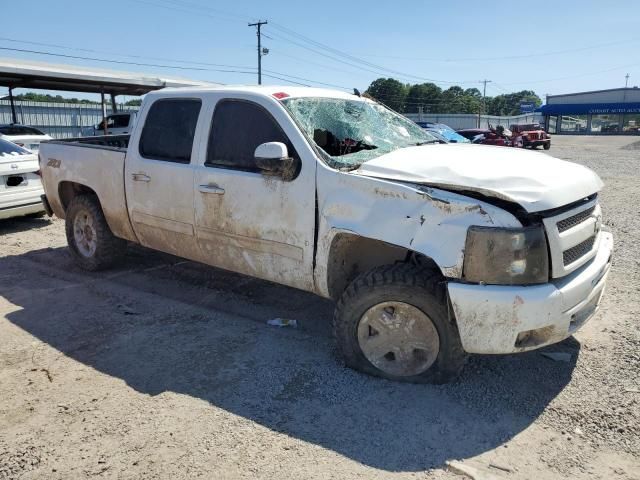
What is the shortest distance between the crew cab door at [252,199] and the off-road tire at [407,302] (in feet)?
1.54

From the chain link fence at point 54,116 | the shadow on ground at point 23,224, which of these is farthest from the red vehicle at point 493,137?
the shadow on ground at point 23,224

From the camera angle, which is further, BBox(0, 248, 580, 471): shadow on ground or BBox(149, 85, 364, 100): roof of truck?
BBox(149, 85, 364, 100): roof of truck

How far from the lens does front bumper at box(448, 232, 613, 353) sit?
303cm

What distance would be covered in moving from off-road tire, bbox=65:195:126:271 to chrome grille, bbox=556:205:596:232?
4.53m

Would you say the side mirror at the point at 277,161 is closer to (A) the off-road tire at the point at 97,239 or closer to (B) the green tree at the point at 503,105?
(A) the off-road tire at the point at 97,239

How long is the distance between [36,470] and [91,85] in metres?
20.3

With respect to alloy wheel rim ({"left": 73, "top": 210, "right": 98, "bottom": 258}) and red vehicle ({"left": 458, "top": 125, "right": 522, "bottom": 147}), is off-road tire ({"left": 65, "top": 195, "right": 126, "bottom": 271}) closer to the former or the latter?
alloy wheel rim ({"left": 73, "top": 210, "right": 98, "bottom": 258})

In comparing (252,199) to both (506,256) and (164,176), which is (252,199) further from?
(506,256)

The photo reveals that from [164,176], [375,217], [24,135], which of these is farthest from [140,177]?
[24,135]

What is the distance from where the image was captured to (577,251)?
3.42 meters

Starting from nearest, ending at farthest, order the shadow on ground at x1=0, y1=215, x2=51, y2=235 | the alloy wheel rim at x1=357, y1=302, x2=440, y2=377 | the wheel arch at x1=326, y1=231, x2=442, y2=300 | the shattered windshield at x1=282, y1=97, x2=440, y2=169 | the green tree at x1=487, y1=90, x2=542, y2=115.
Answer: the alloy wheel rim at x1=357, y1=302, x2=440, y2=377 → the wheel arch at x1=326, y1=231, x2=442, y2=300 → the shattered windshield at x1=282, y1=97, x2=440, y2=169 → the shadow on ground at x1=0, y1=215, x2=51, y2=235 → the green tree at x1=487, y1=90, x2=542, y2=115

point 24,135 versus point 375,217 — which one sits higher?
point 24,135

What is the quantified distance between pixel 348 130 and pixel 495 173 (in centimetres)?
141

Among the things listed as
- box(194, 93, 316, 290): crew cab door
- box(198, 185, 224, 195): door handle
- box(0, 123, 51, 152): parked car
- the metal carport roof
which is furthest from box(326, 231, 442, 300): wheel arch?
the metal carport roof
